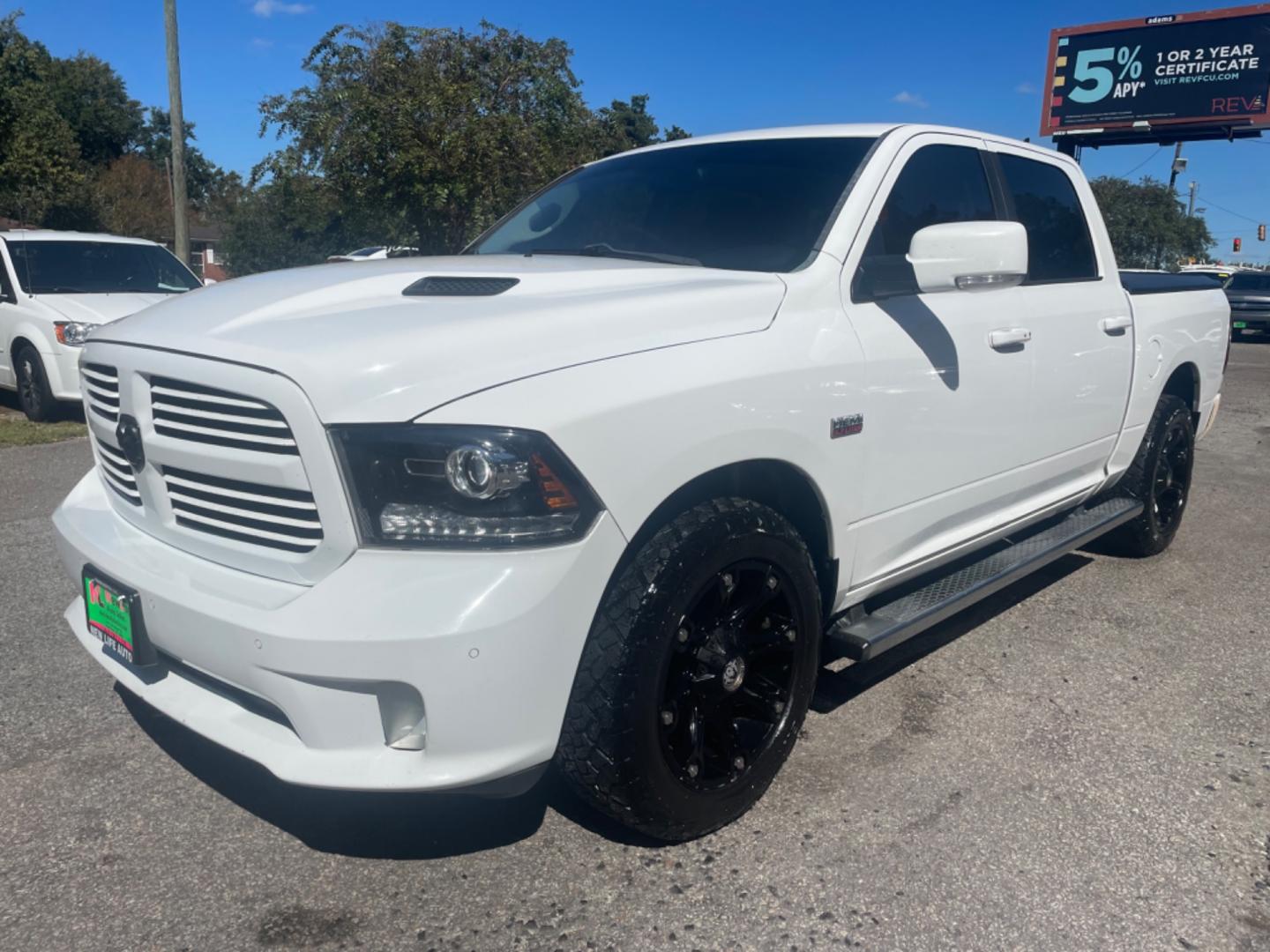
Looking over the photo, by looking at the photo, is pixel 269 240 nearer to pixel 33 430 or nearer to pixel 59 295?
pixel 59 295

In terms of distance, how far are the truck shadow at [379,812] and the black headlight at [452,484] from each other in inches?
30.0

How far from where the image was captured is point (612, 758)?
93.7 inches

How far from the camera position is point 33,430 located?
877 centimetres

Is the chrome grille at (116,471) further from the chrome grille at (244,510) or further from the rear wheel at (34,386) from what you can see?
the rear wheel at (34,386)

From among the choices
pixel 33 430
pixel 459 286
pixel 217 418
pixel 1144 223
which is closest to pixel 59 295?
pixel 33 430

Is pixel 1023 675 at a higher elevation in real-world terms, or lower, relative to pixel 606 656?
lower

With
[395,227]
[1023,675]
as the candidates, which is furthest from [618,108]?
[1023,675]

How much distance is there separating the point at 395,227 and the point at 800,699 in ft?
60.0

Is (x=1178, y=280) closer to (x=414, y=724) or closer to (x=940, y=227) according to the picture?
(x=940, y=227)

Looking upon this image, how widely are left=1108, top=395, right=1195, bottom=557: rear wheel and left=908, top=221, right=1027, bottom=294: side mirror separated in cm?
238

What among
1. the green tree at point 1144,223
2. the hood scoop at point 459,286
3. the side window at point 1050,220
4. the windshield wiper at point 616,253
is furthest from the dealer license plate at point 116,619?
the green tree at point 1144,223

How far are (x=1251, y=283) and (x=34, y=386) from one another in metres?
23.8

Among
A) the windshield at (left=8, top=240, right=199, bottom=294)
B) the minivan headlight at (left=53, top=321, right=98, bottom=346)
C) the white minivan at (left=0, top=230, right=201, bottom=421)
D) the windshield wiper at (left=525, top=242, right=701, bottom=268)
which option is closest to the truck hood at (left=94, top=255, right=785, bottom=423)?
the windshield wiper at (left=525, top=242, right=701, bottom=268)

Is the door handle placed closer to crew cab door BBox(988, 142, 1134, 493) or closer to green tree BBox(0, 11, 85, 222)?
crew cab door BBox(988, 142, 1134, 493)
